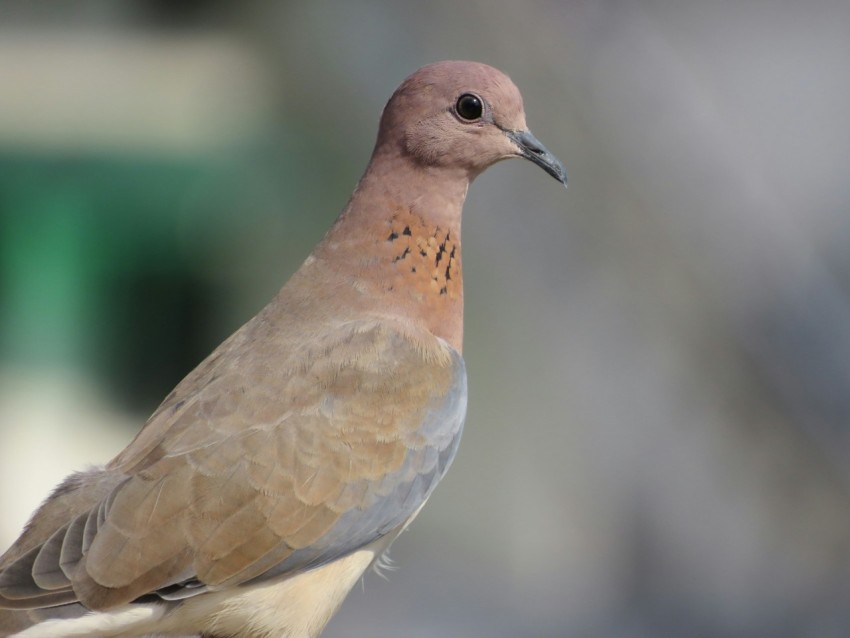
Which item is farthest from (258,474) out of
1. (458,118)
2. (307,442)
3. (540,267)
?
(540,267)

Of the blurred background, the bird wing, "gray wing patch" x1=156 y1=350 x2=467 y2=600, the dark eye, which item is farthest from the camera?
the blurred background

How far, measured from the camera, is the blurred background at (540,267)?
17.5ft

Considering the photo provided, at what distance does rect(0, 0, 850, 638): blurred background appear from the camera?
534 cm

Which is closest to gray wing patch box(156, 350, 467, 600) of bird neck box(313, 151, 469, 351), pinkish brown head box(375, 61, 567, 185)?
bird neck box(313, 151, 469, 351)

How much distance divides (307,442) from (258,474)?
0.39ft

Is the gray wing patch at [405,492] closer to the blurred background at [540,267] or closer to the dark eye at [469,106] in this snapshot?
the dark eye at [469,106]

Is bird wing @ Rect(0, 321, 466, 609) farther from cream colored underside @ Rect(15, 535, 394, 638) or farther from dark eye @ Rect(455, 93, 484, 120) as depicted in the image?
dark eye @ Rect(455, 93, 484, 120)

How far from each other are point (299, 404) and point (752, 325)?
3015 millimetres

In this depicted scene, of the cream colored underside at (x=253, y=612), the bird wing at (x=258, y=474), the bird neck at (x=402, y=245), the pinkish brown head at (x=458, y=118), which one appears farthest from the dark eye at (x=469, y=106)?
the cream colored underside at (x=253, y=612)

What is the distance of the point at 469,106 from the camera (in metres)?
2.86

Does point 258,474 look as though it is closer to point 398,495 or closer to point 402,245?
point 398,495

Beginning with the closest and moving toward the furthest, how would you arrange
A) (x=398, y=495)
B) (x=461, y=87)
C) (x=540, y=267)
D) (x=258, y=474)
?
(x=258, y=474) → (x=398, y=495) → (x=461, y=87) → (x=540, y=267)

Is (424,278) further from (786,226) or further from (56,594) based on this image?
(786,226)

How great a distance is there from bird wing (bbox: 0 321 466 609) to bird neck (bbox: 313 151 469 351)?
8 cm
